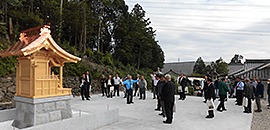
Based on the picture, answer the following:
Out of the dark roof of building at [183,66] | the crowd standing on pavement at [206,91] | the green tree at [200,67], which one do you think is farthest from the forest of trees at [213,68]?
the crowd standing on pavement at [206,91]

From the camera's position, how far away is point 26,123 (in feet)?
18.8

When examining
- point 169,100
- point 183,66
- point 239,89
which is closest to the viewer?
point 169,100

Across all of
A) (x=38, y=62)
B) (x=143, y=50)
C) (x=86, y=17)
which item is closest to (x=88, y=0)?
(x=86, y=17)

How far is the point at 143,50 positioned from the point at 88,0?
11.6 metres

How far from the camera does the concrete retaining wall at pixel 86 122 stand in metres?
4.64

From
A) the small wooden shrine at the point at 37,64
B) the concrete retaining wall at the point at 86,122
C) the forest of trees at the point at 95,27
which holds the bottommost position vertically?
the concrete retaining wall at the point at 86,122

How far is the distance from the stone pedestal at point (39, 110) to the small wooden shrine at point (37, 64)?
0.54ft

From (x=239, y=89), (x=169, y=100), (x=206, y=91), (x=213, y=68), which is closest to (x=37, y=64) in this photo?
(x=169, y=100)

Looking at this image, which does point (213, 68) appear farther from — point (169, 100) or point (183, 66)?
point (169, 100)

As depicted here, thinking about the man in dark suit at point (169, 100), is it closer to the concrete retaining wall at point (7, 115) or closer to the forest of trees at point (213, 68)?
the concrete retaining wall at point (7, 115)

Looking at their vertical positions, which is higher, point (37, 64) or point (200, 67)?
point (200, 67)

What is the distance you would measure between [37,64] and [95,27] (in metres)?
20.6

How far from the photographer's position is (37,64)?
5.86 metres

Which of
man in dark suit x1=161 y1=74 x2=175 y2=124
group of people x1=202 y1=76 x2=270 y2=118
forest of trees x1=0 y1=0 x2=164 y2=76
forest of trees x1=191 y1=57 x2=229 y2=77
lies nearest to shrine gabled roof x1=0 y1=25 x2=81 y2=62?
man in dark suit x1=161 y1=74 x2=175 y2=124
